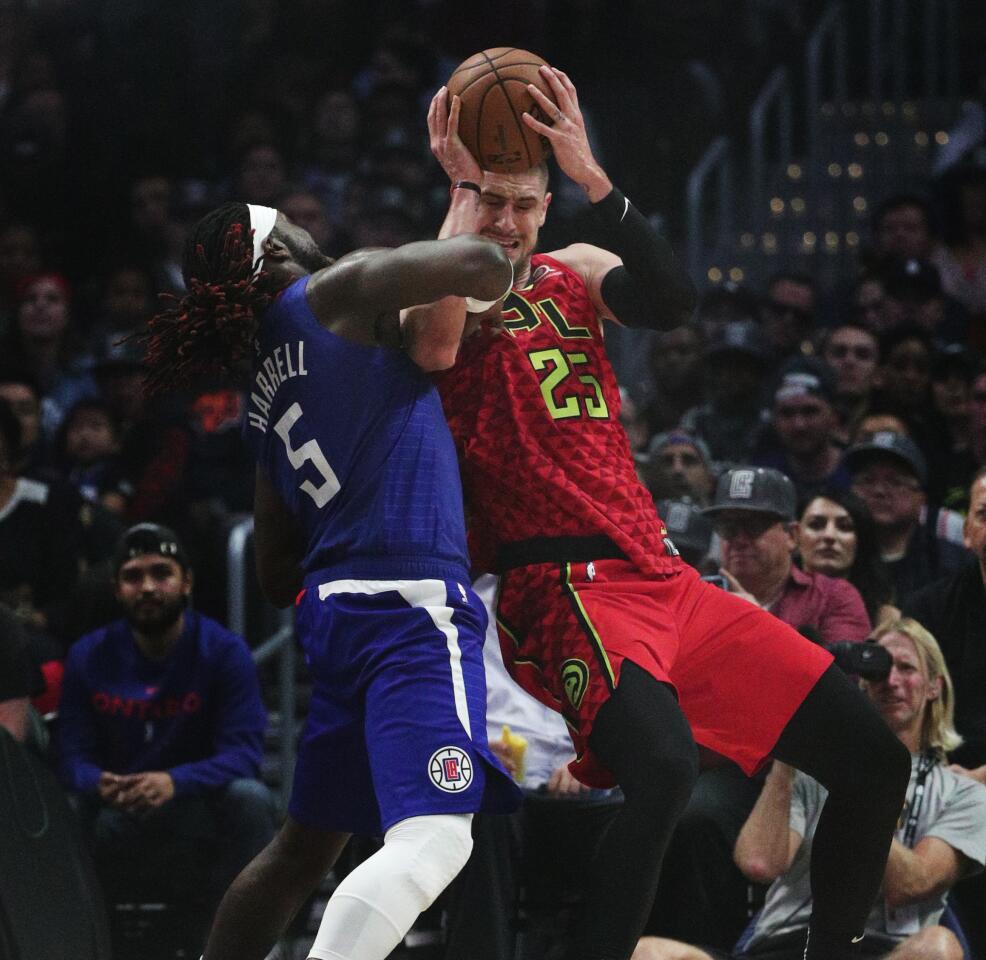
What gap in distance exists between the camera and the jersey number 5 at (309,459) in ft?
12.4

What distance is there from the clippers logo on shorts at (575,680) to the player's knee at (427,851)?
443mm

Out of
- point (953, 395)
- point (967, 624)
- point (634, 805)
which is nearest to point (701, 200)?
point (953, 395)

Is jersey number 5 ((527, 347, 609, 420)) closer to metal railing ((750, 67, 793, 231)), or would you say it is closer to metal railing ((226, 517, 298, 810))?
metal railing ((226, 517, 298, 810))

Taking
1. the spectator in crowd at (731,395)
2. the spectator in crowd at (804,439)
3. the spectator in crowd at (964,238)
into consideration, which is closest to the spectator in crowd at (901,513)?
the spectator in crowd at (804,439)

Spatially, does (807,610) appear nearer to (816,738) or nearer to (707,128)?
(816,738)

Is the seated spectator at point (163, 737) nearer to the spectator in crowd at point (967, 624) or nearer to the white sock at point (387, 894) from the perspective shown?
the spectator in crowd at point (967, 624)

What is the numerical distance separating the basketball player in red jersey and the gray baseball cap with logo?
2063 millimetres

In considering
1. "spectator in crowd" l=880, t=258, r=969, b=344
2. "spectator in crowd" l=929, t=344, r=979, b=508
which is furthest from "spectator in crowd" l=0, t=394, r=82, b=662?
"spectator in crowd" l=880, t=258, r=969, b=344

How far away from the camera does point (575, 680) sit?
384 centimetres

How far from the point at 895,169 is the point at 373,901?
8518mm

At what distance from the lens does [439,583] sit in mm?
3697

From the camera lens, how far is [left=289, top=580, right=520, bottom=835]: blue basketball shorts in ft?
11.6

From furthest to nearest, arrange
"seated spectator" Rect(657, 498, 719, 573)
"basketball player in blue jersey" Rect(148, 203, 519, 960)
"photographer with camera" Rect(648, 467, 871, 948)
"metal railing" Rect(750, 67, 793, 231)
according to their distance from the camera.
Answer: "metal railing" Rect(750, 67, 793, 231)
"seated spectator" Rect(657, 498, 719, 573)
"photographer with camera" Rect(648, 467, 871, 948)
"basketball player in blue jersey" Rect(148, 203, 519, 960)

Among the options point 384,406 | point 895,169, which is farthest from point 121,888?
point 895,169
